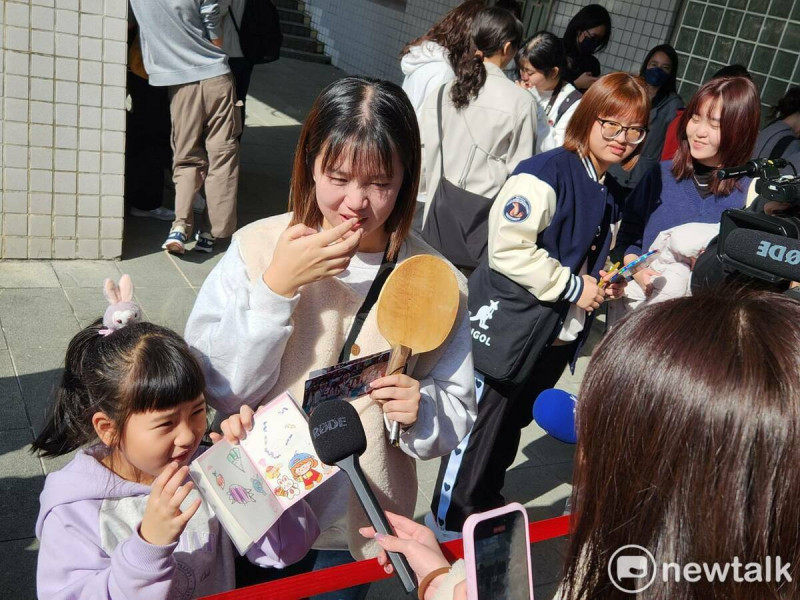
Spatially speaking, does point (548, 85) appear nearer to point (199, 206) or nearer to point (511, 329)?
point (511, 329)

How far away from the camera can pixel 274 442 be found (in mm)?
1497

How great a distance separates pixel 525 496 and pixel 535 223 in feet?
4.95

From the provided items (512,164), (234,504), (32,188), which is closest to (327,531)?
(234,504)

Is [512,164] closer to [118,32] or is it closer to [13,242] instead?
[118,32]

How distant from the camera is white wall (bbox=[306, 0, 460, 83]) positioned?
10164 millimetres

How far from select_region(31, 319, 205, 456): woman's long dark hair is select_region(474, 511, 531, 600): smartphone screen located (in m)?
0.76

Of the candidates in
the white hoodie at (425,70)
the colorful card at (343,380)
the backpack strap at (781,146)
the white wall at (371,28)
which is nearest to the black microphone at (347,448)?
the colorful card at (343,380)

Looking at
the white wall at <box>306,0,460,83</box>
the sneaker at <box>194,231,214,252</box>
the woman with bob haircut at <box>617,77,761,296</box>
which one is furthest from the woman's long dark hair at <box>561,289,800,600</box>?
the white wall at <box>306,0,460,83</box>

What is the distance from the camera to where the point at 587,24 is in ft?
18.5

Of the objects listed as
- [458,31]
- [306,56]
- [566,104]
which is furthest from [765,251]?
[306,56]

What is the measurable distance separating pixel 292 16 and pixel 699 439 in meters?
12.3

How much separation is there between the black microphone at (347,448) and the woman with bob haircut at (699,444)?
360mm

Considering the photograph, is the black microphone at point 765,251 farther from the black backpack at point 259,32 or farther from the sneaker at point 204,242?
the black backpack at point 259,32

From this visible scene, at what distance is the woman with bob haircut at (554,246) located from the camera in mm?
2729
